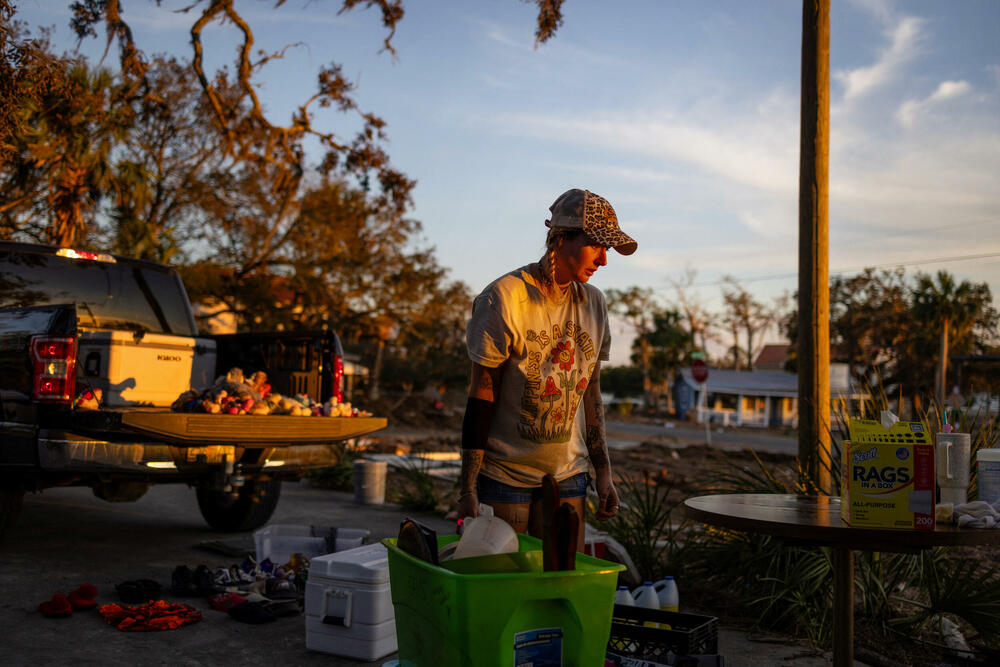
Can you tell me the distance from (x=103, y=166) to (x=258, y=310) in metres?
7.59

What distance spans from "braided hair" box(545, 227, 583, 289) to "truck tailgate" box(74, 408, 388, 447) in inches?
121

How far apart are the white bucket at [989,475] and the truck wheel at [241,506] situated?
5293mm

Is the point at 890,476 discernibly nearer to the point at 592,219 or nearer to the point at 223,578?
the point at 592,219

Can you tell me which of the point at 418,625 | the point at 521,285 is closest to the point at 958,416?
the point at 521,285

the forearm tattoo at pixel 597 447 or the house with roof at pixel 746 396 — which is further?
the house with roof at pixel 746 396

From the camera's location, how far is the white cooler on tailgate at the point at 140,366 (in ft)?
19.0

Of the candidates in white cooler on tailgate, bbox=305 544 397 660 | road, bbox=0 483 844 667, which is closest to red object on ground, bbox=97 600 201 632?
road, bbox=0 483 844 667

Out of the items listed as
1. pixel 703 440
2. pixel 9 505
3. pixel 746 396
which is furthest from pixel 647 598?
pixel 746 396

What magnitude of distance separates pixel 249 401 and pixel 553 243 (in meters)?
3.37

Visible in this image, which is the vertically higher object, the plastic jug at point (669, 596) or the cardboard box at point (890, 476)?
the cardboard box at point (890, 476)

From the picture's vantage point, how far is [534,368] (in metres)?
2.98

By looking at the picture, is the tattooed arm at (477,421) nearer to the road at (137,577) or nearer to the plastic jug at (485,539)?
the plastic jug at (485,539)

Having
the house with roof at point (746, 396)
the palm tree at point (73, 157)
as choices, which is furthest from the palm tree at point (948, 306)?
the palm tree at point (73, 157)

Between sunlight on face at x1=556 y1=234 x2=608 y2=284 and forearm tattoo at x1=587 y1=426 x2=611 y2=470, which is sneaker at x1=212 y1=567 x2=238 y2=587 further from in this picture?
sunlight on face at x1=556 y1=234 x2=608 y2=284
